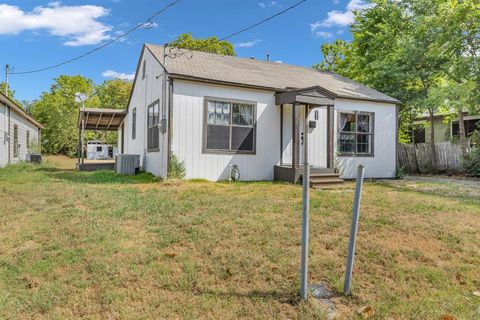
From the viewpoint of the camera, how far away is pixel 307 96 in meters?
9.66

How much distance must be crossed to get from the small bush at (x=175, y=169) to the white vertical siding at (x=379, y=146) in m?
5.44

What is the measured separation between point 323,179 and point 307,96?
239cm

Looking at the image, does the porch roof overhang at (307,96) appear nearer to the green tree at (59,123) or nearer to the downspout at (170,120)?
the downspout at (170,120)

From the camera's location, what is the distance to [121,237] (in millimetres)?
4266

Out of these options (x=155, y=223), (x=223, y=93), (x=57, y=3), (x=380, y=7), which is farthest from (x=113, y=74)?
(x=155, y=223)

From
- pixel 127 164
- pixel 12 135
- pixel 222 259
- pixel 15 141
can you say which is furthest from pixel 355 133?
pixel 15 141

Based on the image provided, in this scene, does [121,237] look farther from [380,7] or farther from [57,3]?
[380,7]

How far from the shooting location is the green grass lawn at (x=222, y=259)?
283 centimetres

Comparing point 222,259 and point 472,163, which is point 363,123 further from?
point 222,259

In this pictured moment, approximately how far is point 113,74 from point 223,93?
124 feet

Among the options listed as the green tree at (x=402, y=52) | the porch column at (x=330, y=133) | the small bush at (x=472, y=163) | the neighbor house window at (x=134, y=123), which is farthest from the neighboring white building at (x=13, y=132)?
the small bush at (x=472, y=163)

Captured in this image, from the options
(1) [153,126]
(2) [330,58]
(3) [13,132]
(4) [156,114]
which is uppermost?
(2) [330,58]

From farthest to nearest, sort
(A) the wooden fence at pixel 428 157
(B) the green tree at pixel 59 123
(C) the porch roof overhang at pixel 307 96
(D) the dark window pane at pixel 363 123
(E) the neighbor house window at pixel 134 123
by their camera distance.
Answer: (B) the green tree at pixel 59 123, (A) the wooden fence at pixel 428 157, (E) the neighbor house window at pixel 134 123, (D) the dark window pane at pixel 363 123, (C) the porch roof overhang at pixel 307 96

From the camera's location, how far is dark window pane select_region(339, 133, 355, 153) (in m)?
11.7
